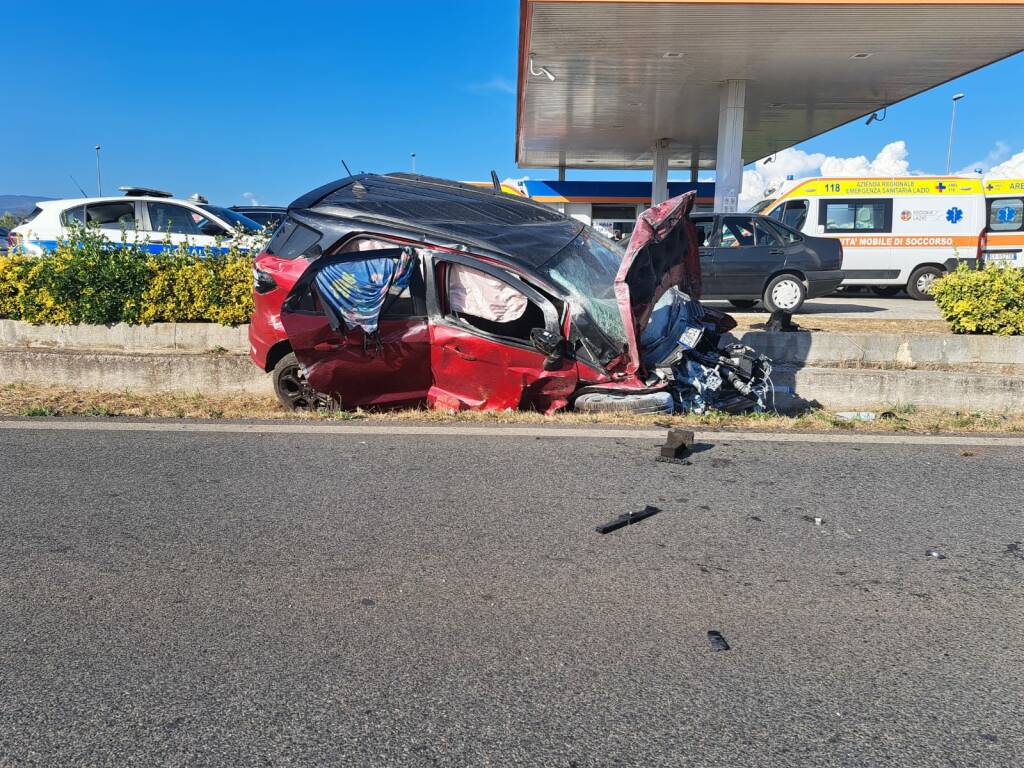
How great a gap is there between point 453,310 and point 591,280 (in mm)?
1205

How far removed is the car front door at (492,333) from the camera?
Answer: 20.0 ft

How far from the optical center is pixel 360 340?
6.19 m

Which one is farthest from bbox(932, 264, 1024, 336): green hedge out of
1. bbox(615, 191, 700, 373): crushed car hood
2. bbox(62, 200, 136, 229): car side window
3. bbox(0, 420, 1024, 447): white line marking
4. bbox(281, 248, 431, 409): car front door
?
bbox(62, 200, 136, 229): car side window

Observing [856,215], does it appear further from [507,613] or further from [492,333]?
[507,613]

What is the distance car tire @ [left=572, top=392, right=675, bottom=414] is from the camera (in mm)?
6320

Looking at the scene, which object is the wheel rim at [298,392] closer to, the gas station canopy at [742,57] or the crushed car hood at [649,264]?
the crushed car hood at [649,264]

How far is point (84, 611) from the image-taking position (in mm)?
3143

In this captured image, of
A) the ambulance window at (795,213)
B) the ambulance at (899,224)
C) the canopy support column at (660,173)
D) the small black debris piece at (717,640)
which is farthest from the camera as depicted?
the canopy support column at (660,173)

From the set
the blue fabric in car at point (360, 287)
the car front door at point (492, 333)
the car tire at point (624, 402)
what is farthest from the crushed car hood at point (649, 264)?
the blue fabric in car at point (360, 287)

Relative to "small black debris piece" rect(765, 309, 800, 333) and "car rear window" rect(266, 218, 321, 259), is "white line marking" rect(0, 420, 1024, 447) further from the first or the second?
"small black debris piece" rect(765, 309, 800, 333)

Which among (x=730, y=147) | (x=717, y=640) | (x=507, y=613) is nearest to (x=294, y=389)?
(x=507, y=613)

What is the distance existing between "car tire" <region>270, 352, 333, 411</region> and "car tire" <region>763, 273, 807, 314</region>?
794 cm

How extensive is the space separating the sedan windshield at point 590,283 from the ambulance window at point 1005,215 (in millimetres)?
12004

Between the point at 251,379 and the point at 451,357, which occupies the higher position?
the point at 451,357
